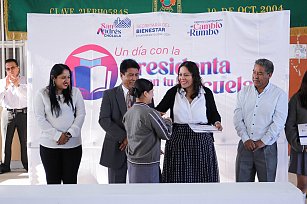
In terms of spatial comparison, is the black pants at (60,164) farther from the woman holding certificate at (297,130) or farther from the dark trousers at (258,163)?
the woman holding certificate at (297,130)

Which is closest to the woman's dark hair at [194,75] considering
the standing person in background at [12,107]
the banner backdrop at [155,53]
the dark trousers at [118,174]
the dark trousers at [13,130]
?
the dark trousers at [118,174]

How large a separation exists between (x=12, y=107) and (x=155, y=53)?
89.7 inches

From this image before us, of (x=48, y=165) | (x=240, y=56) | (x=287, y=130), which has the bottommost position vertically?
(x=48, y=165)

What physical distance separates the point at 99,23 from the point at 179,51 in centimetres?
86

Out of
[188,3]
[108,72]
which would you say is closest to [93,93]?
[108,72]

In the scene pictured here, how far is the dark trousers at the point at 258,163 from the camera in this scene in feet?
10.5

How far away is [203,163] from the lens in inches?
116

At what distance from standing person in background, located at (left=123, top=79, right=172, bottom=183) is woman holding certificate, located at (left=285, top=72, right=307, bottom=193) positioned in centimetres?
122

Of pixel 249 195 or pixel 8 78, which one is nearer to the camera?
pixel 249 195

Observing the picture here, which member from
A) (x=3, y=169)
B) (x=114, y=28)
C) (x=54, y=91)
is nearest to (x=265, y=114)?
(x=54, y=91)

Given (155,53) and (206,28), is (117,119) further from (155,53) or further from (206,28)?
(206,28)

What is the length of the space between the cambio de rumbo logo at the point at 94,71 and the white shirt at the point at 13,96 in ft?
4.73

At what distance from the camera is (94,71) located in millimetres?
4277

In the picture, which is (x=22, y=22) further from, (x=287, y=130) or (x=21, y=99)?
(x=287, y=130)
